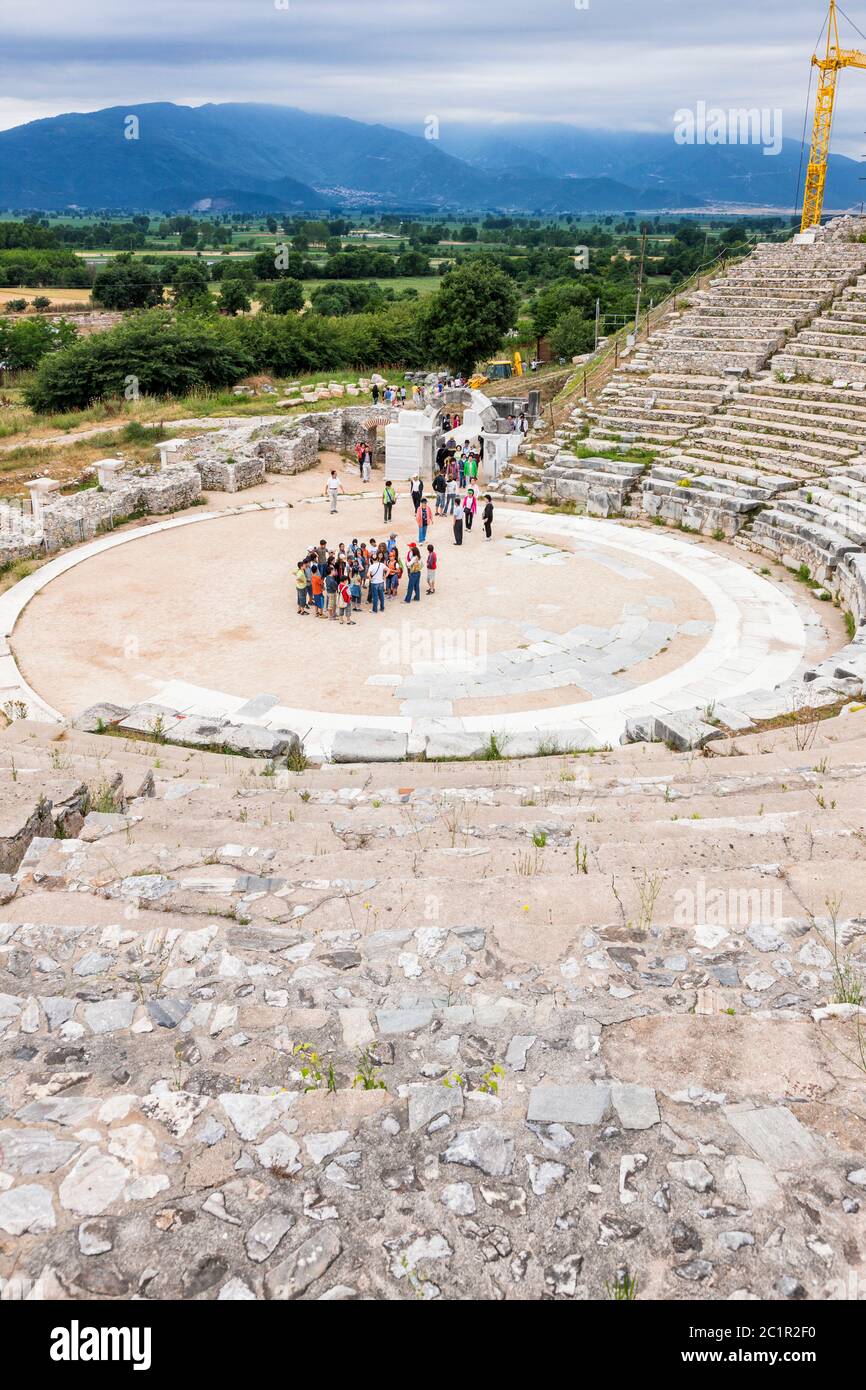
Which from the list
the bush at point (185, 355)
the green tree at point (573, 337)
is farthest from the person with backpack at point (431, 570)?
the green tree at point (573, 337)

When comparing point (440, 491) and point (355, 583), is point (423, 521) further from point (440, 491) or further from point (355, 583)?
point (355, 583)

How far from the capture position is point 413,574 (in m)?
17.5

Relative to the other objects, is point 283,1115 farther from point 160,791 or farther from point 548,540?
point 548,540

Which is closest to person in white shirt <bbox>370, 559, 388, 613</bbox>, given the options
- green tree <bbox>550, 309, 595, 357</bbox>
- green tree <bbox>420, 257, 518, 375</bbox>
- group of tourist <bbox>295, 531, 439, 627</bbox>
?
group of tourist <bbox>295, 531, 439, 627</bbox>

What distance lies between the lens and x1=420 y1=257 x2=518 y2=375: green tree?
152 ft

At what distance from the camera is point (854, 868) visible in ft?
21.8

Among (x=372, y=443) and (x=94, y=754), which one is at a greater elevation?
(x=372, y=443)

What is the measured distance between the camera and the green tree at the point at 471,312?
152ft

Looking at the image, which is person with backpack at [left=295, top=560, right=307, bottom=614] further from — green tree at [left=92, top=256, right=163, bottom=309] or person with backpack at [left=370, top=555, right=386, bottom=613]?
green tree at [left=92, top=256, right=163, bottom=309]

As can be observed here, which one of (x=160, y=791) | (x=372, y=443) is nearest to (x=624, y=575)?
(x=160, y=791)

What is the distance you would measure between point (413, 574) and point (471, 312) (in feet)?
110

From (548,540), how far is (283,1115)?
19016mm

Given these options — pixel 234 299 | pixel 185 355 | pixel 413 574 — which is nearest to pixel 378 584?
pixel 413 574
